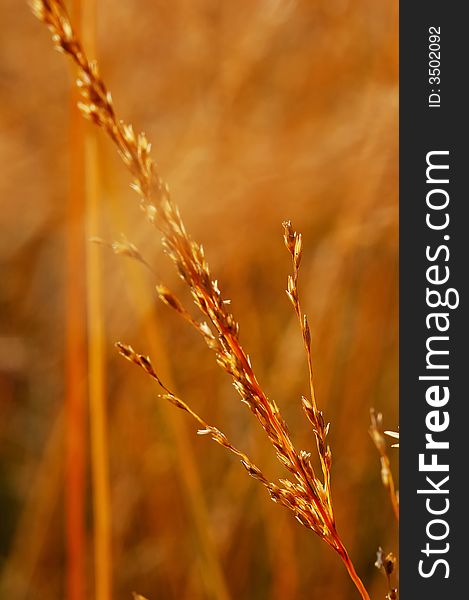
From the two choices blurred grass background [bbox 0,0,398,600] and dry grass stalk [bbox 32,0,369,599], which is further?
blurred grass background [bbox 0,0,398,600]

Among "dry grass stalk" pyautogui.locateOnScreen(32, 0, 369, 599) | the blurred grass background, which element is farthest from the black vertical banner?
"dry grass stalk" pyautogui.locateOnScreen(32, 0, 369, 599)

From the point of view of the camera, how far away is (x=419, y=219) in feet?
2.23

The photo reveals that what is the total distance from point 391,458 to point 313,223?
1.51ft

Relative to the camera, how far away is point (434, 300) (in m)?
0.65

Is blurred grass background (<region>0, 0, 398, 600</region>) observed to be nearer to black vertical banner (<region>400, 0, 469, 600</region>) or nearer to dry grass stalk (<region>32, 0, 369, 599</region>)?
black vertical banner (<region>400, 0, 469, 600</region>)

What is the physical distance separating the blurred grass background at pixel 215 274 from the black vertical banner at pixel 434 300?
117 mm

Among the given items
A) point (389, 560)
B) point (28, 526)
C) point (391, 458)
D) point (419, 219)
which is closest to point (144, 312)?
point (419, 219)

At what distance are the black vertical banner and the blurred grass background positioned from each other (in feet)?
0.38

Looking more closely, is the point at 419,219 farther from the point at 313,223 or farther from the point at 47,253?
the point at 47,253

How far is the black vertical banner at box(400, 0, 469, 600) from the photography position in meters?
0.60

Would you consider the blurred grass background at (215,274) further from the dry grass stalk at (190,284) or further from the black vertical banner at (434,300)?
the dry grass stalk at (190,284)

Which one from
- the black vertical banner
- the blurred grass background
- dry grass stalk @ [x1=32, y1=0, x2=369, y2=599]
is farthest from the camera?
the blurred grass background

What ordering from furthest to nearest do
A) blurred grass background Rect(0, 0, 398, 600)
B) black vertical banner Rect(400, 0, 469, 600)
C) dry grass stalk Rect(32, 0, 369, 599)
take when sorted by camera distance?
blurred grass background Rect(0, 0, 398, 600)
black vertical banner Rect(400, 0, 469, 600)
dry grass stalk Rect(32, 0, 369, 599)

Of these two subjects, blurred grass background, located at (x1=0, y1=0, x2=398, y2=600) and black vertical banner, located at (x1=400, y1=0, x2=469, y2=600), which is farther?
blurred grass background, located at (x1=0, y1=0, x2=398, y2=600)
